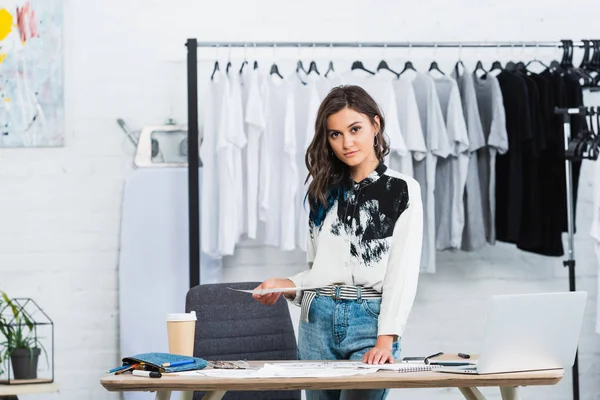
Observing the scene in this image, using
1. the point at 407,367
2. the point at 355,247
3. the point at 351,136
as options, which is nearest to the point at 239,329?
the point at 355,247

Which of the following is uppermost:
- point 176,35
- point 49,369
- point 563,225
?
point 176,35

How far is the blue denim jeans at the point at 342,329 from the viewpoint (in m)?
2.05

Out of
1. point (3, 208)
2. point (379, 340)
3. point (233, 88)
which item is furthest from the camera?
point (3, 208)

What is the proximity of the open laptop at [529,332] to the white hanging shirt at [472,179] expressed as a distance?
1.89m

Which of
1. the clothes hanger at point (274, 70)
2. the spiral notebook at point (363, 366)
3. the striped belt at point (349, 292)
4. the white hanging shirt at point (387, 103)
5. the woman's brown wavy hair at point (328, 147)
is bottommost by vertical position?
the spiral notebook at point (363, 366)

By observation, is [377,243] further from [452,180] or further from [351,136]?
[452,180]

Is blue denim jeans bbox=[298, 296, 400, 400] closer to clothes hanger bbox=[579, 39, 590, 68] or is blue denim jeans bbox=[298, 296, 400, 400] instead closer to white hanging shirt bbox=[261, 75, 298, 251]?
white hanging shirt bbox=[261, 75, 298, 251]

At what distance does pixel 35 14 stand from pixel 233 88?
0.98m

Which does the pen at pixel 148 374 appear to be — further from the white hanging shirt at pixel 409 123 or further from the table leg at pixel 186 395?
the white hanging shirt at pixel 409 123

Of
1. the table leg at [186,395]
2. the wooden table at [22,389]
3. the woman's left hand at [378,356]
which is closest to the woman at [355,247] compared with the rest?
the woman's left hand at [378,356]

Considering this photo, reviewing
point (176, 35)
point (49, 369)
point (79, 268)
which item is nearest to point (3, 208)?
point (79, 268)

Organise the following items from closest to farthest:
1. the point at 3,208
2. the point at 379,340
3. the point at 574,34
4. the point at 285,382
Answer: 1. the point at 285,382
2. the point at 379,340
3. the point at 3,208
4. the point at 574,34

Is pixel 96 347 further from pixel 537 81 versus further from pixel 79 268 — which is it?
pixel 537 81

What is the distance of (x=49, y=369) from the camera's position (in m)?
3.93
